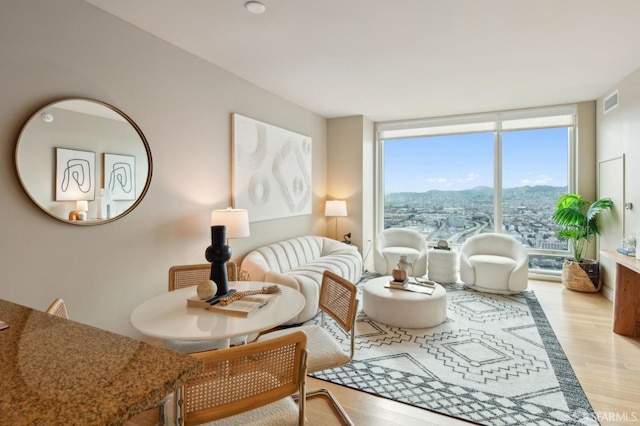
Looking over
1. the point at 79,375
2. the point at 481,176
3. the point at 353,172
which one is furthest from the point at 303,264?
the point at 79,375

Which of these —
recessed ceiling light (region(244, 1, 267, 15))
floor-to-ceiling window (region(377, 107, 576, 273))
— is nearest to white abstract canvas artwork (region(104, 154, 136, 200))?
recessed ceiling light (region(244, 1, 267, 15))

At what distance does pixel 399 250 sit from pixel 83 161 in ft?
14.1

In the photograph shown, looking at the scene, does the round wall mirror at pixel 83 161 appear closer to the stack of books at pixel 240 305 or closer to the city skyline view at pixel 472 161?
the stack of books at pixel 240 305

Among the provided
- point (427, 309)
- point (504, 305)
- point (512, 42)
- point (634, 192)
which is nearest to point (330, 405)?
point (427, 309)

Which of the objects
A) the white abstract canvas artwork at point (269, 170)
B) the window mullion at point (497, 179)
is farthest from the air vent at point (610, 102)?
the white abstract canvas artwork at point (269, 170)

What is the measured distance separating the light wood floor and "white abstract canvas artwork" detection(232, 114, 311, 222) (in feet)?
7.30

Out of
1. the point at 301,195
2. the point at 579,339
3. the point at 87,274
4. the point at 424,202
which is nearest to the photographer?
the point at 87,274

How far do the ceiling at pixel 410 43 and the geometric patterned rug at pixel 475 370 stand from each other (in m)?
2.66

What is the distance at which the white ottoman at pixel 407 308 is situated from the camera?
324cm

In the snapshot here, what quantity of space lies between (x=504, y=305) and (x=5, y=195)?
4736 millimetres

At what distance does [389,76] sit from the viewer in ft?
12.2

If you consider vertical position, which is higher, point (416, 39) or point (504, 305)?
→ point (416, 39)

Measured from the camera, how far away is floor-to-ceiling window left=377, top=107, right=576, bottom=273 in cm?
517

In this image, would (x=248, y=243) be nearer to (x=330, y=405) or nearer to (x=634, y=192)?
(x=330, y=405)
